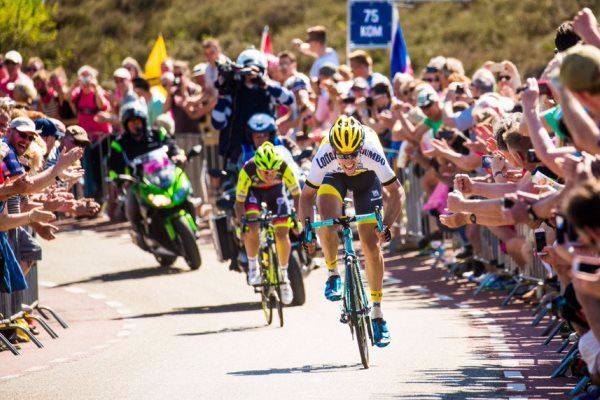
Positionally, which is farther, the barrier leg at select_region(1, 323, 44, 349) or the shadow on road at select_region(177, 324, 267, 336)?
the shadow on road at select_region(177, 324, 267, 336)

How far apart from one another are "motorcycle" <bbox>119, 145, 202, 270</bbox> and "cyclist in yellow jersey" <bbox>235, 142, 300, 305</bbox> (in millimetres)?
3925

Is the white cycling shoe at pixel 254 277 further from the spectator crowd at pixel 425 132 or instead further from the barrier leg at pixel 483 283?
the barrier leg at pixel 483 283

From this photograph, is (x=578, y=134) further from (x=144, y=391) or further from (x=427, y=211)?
(x=427, y=211)

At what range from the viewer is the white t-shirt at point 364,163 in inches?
564

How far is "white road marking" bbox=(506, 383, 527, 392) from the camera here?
38.4ft

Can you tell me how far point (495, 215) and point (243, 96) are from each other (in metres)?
9.86

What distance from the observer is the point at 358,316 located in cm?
1341

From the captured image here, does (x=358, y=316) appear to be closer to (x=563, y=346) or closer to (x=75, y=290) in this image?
(x=563, y=346)

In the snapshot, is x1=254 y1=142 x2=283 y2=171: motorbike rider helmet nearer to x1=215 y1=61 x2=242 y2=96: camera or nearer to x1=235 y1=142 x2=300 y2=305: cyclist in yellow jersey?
x1=235 y1=142 x2=300 y2=305: cyclist in yellow jersey

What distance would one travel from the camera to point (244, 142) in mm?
20203

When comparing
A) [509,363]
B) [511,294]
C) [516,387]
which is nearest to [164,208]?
[511,294]

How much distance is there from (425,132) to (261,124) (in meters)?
2.84

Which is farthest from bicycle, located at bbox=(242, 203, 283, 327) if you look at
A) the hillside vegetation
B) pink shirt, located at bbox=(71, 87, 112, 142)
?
the hillside vegetation

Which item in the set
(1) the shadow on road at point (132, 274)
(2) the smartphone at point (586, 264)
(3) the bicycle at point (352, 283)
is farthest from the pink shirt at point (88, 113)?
(2) the smartphone at point (586, 264)
